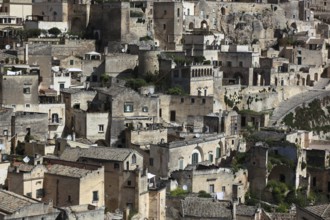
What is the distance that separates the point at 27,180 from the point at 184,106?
646 inches

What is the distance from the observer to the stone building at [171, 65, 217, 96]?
47.4 m

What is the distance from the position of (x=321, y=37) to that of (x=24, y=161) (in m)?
42.4

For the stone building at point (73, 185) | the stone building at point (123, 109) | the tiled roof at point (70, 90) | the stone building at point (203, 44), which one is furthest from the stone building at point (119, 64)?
the stone building at point (73, 185)

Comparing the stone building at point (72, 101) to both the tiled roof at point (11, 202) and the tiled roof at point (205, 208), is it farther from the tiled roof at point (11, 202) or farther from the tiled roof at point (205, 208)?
the tiled roof at point (11, 202)

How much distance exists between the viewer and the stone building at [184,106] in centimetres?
4575

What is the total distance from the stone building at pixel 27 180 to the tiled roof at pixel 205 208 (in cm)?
604

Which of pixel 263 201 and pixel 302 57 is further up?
pixel 302 57

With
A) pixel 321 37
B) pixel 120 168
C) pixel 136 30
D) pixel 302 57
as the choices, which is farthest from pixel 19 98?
pixel 321 37

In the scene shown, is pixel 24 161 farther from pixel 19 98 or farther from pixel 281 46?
pixel 281 46

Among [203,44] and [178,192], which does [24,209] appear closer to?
[178,192]

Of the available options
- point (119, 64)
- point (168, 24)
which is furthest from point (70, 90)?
point (168, 24)

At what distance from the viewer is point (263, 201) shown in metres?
39.8

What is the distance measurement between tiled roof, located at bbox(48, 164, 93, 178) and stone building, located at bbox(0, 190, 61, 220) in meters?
4.33

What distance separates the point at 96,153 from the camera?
114ft
